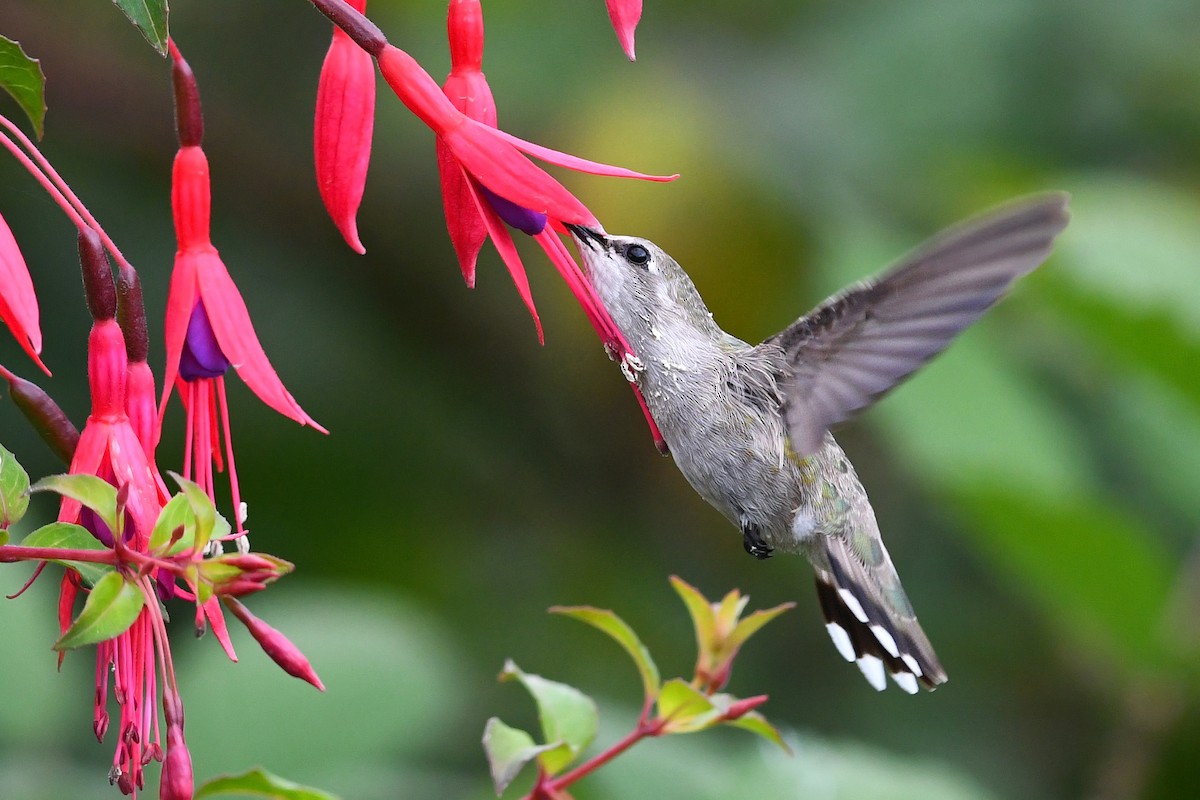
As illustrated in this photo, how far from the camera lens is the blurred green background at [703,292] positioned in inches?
103

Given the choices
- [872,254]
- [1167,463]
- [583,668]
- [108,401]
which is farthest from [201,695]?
[1167,463]

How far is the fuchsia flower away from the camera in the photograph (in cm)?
99

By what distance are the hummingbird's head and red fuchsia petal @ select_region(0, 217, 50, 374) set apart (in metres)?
0.48

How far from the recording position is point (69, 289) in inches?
109

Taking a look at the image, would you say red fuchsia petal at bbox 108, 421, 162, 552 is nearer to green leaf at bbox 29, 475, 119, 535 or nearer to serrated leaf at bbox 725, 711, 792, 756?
green leaf at bbox 29, 475, 119, 535

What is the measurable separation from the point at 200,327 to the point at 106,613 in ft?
0.80

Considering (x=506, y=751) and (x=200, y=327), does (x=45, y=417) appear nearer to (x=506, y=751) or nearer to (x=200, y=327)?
(x=200, y=327)

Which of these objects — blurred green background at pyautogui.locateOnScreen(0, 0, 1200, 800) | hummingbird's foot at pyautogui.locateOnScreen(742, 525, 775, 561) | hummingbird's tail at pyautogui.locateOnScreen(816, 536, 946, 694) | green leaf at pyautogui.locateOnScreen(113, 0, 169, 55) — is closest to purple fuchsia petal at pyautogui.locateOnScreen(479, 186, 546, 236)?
green leaf at pyautogui.locateOnScreen(113, 0, 169, 55)

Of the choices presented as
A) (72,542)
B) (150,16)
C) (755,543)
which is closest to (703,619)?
(755,543)

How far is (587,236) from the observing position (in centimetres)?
129

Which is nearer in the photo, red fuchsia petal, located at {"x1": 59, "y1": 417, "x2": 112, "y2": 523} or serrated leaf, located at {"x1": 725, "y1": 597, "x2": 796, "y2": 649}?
red fuchsia petal, located at {"x1": 59, "y1": 417, "x2": 112, "y2": 523}

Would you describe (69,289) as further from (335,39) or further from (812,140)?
(335,39)

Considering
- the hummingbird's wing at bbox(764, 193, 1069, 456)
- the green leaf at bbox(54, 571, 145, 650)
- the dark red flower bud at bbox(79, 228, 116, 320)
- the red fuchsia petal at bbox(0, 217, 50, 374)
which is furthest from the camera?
the hummingbird's wing at bbox(764, 193, 1069, 456)

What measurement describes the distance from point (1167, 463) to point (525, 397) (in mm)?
1427
